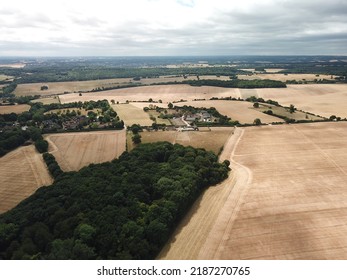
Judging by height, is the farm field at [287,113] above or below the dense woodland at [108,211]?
below

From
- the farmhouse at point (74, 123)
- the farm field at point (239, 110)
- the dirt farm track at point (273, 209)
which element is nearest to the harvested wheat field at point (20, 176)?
the farmhouse at point (74, 123)

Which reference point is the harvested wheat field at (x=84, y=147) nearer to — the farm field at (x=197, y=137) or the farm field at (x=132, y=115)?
the farm field at (x=197, y=137)

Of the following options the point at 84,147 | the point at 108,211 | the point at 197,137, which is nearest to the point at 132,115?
the point at 197,137

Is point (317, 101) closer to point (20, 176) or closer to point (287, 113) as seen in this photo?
point (287, 113)

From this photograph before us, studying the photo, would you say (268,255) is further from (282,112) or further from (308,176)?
(282,112)

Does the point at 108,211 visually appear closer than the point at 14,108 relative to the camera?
Yes

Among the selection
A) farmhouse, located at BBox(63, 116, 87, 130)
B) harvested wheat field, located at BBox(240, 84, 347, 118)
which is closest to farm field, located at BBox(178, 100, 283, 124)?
harvested wheat field, located at BBox(240, 84, 347, 118)

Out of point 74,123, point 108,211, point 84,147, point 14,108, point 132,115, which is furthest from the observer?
point 14,108
